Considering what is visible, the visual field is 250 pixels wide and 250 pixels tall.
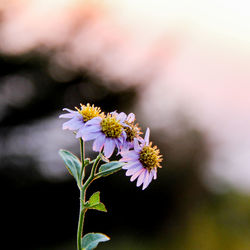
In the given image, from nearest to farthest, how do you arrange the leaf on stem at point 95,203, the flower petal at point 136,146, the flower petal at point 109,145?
the leaf on stem at point 95,203 → the flower petal at point 109,145 → the flower petal at point 136,146

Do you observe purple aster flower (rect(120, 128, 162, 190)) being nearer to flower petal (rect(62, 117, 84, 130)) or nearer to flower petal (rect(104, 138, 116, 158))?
flower petal (rect(104, 138, 116, 158))

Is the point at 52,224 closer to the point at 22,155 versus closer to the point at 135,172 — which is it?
the point at 22,155

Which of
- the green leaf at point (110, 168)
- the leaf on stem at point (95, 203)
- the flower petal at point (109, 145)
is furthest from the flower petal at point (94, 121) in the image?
the leaf on stem at point (95, 203)

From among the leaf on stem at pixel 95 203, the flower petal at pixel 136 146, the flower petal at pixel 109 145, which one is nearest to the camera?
the leaf on stem at pixel 95 203

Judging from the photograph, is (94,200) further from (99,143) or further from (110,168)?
(99,143)

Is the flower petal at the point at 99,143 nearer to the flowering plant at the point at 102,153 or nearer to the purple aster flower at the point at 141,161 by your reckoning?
the flowering plant at the point at 102,153

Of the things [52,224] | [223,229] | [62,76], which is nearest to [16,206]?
[52,224]

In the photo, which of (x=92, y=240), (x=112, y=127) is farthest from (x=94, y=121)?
(x=92, y=240)

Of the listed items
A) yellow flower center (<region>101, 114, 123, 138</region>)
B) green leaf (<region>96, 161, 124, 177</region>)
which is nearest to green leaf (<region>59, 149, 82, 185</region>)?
green leaf (<region>96, 161, 124, 177</region>)
